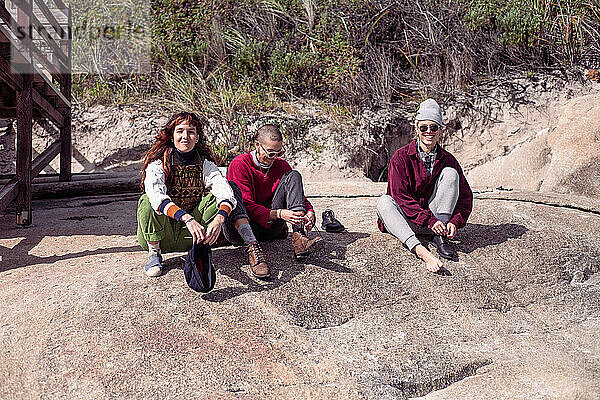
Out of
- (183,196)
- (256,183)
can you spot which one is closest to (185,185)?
(183,196)

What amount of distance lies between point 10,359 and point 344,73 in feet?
25.8

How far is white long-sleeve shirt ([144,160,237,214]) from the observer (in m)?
3.31

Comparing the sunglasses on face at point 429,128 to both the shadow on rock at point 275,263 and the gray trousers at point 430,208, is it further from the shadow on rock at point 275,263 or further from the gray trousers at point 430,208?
the shadow on rock at point 275,263

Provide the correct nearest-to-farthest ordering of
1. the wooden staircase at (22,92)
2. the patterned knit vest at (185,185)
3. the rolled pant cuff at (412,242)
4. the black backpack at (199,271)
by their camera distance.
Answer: the black backpack at (199,271) → the patterned knit vest at (185,185) → the rolled pant cuff at (412,242) → the wooden staircase at (22,92)

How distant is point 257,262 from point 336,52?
7104mm

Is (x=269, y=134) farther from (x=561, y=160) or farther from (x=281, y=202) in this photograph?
(x=561, y=160)

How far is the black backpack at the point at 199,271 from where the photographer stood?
312cm

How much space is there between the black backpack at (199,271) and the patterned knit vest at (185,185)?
18.3 inches

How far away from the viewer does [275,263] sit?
3.65 m

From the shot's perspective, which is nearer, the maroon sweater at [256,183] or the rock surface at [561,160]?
the maroon sweater at [256,183]

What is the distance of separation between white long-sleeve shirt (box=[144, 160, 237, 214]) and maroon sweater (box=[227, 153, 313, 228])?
0.73 feet

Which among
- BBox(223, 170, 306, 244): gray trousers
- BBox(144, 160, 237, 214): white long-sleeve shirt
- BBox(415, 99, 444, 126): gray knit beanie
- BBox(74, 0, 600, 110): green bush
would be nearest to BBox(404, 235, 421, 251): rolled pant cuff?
BBox(223, 170, 306, 244): gray trousers

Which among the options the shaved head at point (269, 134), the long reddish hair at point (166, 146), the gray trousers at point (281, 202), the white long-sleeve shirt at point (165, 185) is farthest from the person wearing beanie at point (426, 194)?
the long reddish hair at point (166, 146)

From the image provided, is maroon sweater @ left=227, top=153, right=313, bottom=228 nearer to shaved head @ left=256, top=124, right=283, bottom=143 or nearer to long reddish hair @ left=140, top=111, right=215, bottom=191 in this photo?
shaved head @ left=256, top=124, right=283, bottom=143
